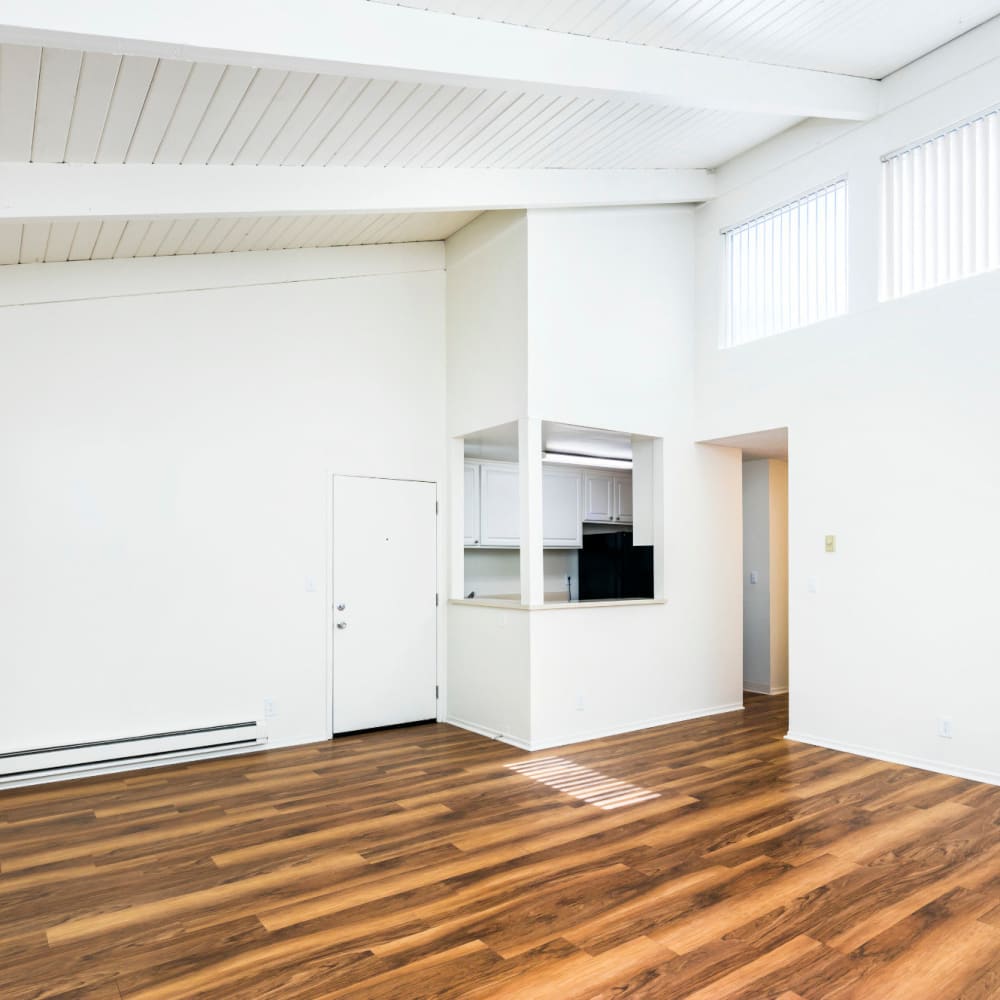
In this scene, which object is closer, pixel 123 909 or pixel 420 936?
pixel 420 936

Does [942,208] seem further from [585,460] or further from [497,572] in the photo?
[497,572]

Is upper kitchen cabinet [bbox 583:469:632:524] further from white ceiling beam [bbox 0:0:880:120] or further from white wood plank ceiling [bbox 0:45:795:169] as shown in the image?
white ceiling beam [bbox 0:0:880:120]

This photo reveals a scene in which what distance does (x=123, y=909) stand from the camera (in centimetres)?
297

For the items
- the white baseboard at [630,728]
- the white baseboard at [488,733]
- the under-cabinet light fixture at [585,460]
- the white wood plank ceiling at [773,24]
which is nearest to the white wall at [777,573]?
the white baseboard at [630,728]

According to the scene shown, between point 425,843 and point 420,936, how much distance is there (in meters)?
0.90

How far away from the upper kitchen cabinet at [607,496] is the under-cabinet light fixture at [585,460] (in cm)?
23

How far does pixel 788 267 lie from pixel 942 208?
45.5 inches

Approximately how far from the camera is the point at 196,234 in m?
4.86

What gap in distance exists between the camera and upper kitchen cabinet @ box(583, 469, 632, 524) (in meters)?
8.48

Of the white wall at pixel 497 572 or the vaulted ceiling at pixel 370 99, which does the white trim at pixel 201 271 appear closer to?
the vaulted ceiling at pixel 370 99

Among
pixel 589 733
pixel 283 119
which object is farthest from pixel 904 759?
pixel 283 119

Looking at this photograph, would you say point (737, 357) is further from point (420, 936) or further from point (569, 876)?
point (420, 936)

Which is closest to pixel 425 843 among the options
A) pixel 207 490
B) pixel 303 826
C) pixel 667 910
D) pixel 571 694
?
pixel 303 826

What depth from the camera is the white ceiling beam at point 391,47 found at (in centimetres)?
266
